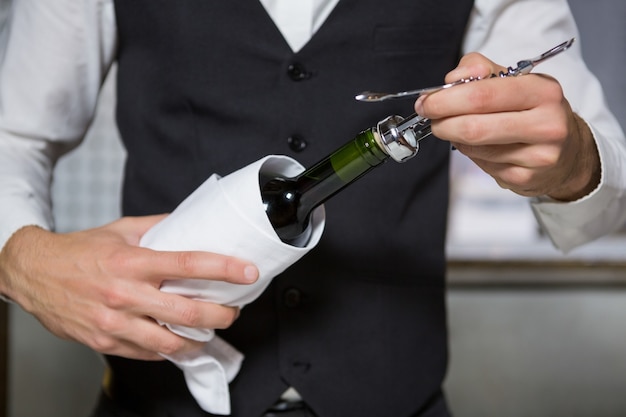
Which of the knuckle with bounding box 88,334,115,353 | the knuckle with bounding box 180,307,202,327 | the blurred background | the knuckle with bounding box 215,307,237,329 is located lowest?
the blurred background

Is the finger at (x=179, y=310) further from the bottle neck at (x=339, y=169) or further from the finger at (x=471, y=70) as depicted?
the finger at (x=471, y=70)

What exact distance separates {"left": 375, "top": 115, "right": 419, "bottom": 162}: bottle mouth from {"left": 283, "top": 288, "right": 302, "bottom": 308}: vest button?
36 centimetres

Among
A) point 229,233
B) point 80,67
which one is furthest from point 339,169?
point 80,67

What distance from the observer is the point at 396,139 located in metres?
0.75

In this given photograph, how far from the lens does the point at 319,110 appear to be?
1050mm

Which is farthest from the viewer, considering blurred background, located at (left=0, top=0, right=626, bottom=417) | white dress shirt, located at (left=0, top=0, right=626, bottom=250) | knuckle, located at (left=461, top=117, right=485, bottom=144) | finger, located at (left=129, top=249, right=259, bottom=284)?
blurred background, located at (left=0, top=0, right=626, bottom=417)

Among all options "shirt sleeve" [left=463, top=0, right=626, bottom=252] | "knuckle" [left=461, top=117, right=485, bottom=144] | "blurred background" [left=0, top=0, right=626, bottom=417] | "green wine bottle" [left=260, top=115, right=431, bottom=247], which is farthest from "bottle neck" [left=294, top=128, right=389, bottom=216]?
"blurred background" [left=0, top=0, right=626, bottom=417]

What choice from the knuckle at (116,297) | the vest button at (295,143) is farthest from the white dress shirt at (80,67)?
the knuckle at (116,297)

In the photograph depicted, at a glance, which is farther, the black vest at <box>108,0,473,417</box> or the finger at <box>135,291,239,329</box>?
the black vest at <box>108,0,473,417</box>

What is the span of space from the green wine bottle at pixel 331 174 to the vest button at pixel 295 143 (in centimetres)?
17

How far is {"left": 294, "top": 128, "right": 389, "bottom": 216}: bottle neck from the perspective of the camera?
0.79 metres

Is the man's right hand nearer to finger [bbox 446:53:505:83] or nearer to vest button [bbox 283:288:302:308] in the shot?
vest button [bbox 283:288:302:308]

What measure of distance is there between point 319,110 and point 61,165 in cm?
170

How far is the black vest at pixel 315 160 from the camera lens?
1044 millimetres
